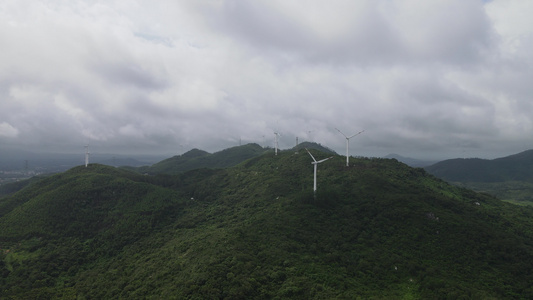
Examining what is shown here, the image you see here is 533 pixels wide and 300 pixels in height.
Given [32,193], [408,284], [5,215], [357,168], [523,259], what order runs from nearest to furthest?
[408,284] < [523,259] < [5,215] < [357,168] < [32,193]

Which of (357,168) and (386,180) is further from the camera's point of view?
(357,168)

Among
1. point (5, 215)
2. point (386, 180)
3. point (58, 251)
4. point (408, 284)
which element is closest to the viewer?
point (408, 284)

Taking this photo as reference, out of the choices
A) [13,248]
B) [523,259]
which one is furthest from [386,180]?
[13,248]

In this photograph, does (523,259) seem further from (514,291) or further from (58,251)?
(58,251)

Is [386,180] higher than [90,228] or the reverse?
higher

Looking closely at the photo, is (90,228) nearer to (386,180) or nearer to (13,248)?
(13,248)

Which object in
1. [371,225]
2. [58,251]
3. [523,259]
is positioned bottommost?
[58,251]
